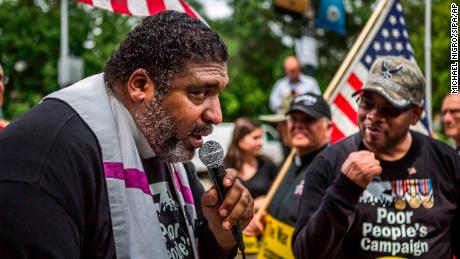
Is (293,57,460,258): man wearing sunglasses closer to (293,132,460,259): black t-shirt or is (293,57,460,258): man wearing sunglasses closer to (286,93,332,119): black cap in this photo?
(293,132,460,259): black t-shirt

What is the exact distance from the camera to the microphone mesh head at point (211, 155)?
2250mm

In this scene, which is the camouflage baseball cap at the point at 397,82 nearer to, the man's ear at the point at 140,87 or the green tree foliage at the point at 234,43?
the man's ear at the point at 140,87

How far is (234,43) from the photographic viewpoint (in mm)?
32125

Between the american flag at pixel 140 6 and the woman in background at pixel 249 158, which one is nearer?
the american flag at pixel 140 6

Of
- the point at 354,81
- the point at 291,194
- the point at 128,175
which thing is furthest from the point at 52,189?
the point at 354,81

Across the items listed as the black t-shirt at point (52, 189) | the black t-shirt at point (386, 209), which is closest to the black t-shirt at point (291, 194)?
the black t-shirt at point (386, 209)

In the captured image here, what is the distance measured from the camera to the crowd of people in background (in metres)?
1.73

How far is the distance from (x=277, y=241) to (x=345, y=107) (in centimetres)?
156

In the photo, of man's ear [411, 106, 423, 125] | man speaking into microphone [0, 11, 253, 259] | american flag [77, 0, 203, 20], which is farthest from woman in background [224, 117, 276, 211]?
→ man speaking into microphone [0, 11, 253, 259]

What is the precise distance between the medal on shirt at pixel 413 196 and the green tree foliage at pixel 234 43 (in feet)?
38.6

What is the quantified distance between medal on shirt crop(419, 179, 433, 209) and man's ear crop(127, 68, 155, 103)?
176 centimetres

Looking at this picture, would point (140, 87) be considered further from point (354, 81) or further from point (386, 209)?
point (354, 81)

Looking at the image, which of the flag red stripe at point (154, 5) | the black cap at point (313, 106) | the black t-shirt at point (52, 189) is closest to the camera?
the black t-shirt at point (52, 189)

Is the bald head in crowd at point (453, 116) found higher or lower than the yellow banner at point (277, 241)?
higher
